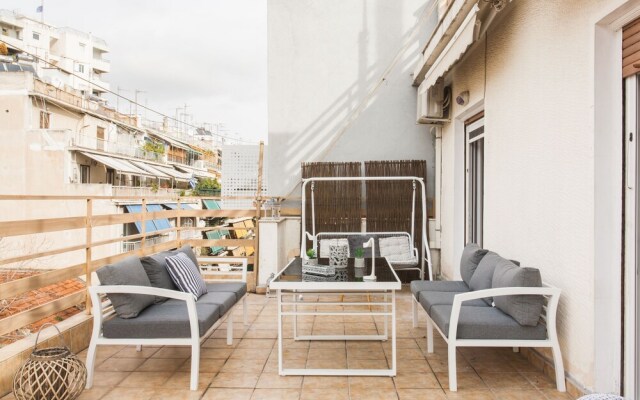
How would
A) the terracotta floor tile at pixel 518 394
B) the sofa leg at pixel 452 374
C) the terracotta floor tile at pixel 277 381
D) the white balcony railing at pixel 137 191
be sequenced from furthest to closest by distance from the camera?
the white balcony railing at pixel 137 191 < the terracotta floor tile at pixel 277 381 < the sofa leg at pixel 452 374 < the terracotta floor tile at pixel 518 394

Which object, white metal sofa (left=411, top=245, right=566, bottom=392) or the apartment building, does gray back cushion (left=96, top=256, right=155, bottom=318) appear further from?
the apartment building

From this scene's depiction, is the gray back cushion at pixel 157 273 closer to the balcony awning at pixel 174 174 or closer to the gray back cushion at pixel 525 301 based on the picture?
the gray back cushion at pixel 525 301

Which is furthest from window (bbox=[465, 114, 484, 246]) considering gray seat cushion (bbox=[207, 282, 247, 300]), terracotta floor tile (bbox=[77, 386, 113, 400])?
terracotta floor tile (bbox=[77, 386, 113, 400])

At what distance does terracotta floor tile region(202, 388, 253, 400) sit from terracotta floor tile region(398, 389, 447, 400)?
3.15 feet

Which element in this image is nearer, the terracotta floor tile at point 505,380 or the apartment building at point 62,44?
the terracotta floor tile at point 505,380

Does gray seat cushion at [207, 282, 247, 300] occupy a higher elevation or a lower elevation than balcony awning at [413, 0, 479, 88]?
lower

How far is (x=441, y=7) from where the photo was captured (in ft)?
21.5

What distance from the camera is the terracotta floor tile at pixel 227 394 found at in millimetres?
2828

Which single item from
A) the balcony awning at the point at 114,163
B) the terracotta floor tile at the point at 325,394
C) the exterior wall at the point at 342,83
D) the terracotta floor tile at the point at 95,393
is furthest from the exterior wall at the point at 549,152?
the balcony awning at the point at 114,163

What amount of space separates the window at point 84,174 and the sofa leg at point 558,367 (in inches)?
1005

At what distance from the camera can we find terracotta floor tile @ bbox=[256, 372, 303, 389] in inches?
119

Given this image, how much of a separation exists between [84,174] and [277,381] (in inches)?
983

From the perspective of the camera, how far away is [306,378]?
124 inches

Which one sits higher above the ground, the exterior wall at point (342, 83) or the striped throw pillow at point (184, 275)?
the exterior wall at point (342, 83)
